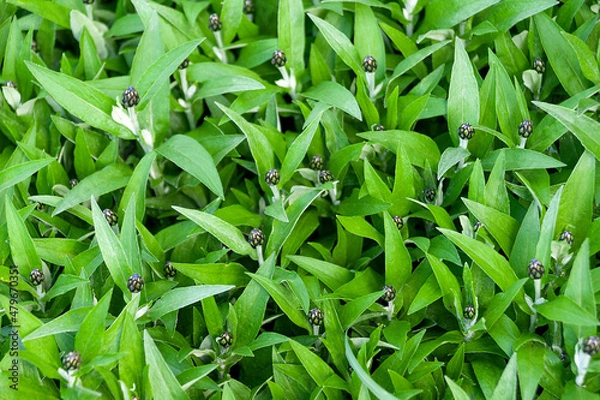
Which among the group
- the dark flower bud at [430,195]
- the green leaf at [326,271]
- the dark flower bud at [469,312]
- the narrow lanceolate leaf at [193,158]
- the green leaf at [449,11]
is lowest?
the dark flower bud at [469,312]

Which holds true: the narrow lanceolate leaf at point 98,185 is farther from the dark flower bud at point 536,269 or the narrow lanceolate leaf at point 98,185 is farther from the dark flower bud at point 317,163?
the dark flower bud at point 536,269

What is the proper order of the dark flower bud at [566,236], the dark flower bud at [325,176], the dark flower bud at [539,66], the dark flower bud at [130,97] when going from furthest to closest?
the dark flower bud at [539,66], the dark flower bud at [325,176], the dark flower bud at [130,97], the dark flower bud at [566,236]

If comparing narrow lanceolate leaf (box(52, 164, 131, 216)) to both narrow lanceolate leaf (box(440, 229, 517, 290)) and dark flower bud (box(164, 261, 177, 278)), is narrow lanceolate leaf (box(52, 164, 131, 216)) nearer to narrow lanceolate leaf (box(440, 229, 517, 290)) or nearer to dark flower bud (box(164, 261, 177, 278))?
dark flower bud (box(164, 261, 177, 278))

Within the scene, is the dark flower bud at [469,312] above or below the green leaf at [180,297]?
below

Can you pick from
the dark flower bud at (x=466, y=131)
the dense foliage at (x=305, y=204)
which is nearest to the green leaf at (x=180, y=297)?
the dense foliage at (x=305, y=204)

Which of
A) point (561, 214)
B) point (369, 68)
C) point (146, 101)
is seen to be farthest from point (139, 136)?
point (561, 214)

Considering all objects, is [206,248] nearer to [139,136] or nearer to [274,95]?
[139,136]
